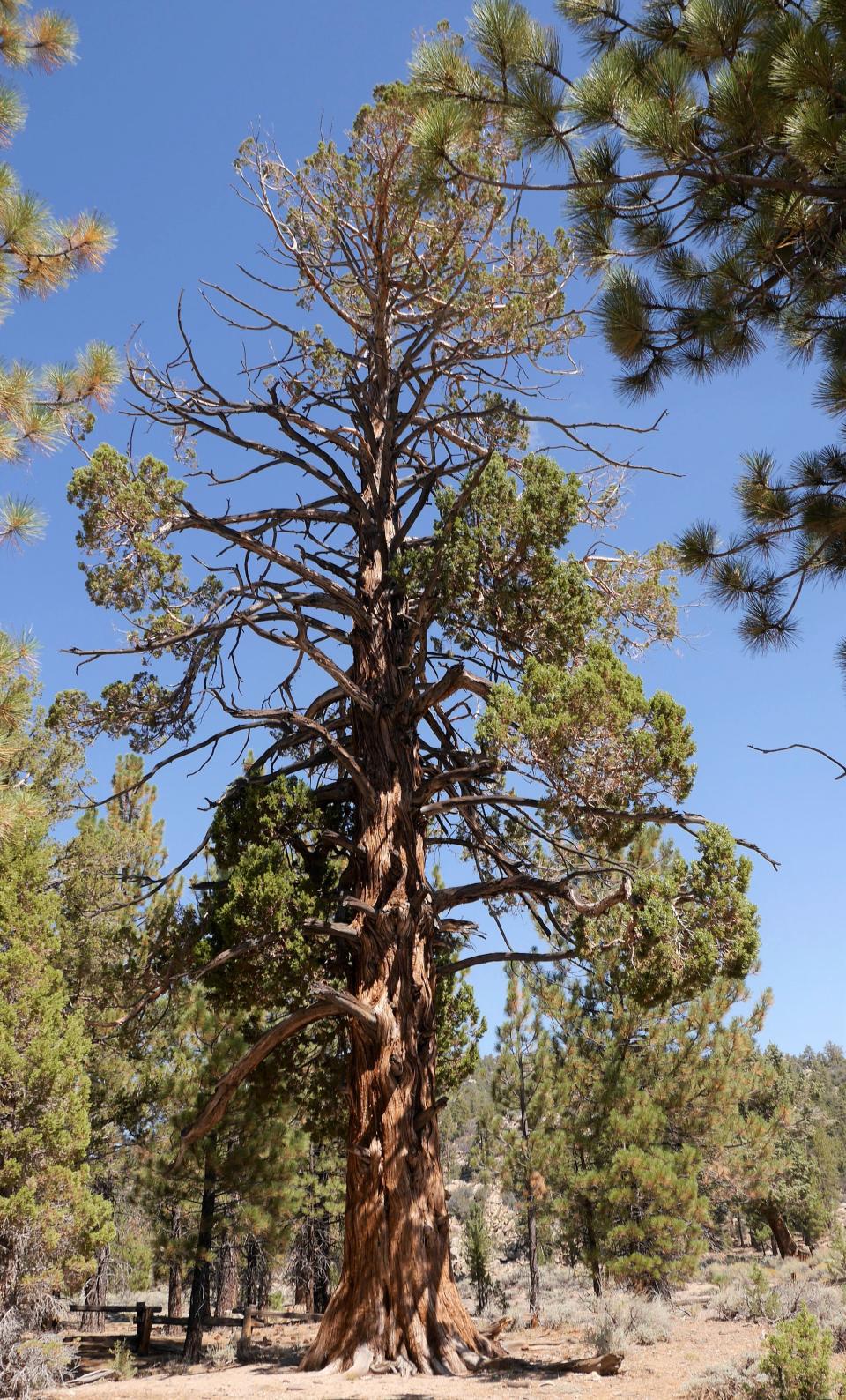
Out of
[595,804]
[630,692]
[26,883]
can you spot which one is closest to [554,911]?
[595,804]

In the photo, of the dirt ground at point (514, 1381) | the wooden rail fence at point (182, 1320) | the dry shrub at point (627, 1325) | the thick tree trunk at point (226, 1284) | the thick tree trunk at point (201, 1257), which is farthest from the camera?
the thick tree trunk at point (226, 1284)

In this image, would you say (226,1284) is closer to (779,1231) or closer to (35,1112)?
(779,1231)

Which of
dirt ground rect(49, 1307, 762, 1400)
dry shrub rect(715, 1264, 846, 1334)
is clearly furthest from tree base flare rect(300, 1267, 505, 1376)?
dry shrub rect(715, 1264, 846, 1334)

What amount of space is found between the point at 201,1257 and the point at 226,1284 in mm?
14686

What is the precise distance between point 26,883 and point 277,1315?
469 inches

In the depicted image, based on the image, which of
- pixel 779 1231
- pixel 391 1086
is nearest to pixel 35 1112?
pixel 391 1086

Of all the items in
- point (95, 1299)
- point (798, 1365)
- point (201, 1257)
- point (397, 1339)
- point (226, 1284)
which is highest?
point (201, 1257)

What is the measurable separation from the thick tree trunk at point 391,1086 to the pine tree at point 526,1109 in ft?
28.9

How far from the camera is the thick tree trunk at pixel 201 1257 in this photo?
13.2m

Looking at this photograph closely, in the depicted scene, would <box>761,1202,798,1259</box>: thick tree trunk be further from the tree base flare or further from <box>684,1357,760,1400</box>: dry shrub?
<box>684,1357,760,1400</box>: dry shrub

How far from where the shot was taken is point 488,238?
32.6 ft

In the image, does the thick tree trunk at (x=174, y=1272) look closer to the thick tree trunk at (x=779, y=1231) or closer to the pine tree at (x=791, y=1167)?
the pine tree at (x=791, y=1167)

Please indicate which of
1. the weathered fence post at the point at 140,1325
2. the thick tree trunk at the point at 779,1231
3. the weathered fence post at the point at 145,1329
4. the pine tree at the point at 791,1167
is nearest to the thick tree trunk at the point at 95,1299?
the weathered fence post at the point at 140,1325

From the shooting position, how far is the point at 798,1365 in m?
5.53
